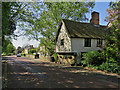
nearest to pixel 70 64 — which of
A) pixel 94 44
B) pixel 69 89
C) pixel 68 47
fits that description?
pixel 68 47

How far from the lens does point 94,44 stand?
1941 centimetres

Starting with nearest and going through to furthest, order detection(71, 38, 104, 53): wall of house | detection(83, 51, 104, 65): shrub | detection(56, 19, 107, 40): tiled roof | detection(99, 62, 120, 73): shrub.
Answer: detection(99, 62, 120, 73): shrub, detection(83, 51, 104, 65): shrub, detection(71, 38, 104, 53): wall of house, detection(56, 19, 107, 40): tiled roof

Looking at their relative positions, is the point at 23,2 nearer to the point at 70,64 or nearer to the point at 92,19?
the point at 70,64

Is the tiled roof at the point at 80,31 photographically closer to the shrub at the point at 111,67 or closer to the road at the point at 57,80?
the shrub at the point at 111,67

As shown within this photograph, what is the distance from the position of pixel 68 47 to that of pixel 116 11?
11.0m

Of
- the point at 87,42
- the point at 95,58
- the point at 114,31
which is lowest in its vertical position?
the point at 95,58

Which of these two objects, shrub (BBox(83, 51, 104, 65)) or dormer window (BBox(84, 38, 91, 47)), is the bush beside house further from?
dormer window (BBox(84, 38, 91, 47))

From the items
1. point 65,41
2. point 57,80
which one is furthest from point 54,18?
point 57,80

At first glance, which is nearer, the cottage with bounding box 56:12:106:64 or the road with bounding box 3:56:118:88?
the road with bounding box 3:56:118:88

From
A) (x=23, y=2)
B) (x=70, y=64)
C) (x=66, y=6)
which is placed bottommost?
(x=70, y=64)

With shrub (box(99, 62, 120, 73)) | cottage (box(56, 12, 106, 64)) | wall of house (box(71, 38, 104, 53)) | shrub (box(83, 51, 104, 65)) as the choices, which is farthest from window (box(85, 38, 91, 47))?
shrub (box(99, 62, 120, 73))

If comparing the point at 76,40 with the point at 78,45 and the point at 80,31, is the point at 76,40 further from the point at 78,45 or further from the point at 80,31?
the point at 80,31

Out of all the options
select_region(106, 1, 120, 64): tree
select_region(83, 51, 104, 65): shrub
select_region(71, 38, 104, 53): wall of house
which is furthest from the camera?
select_region(71, 38, 104, 53): wall of house

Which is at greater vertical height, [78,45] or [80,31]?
[80,31]
